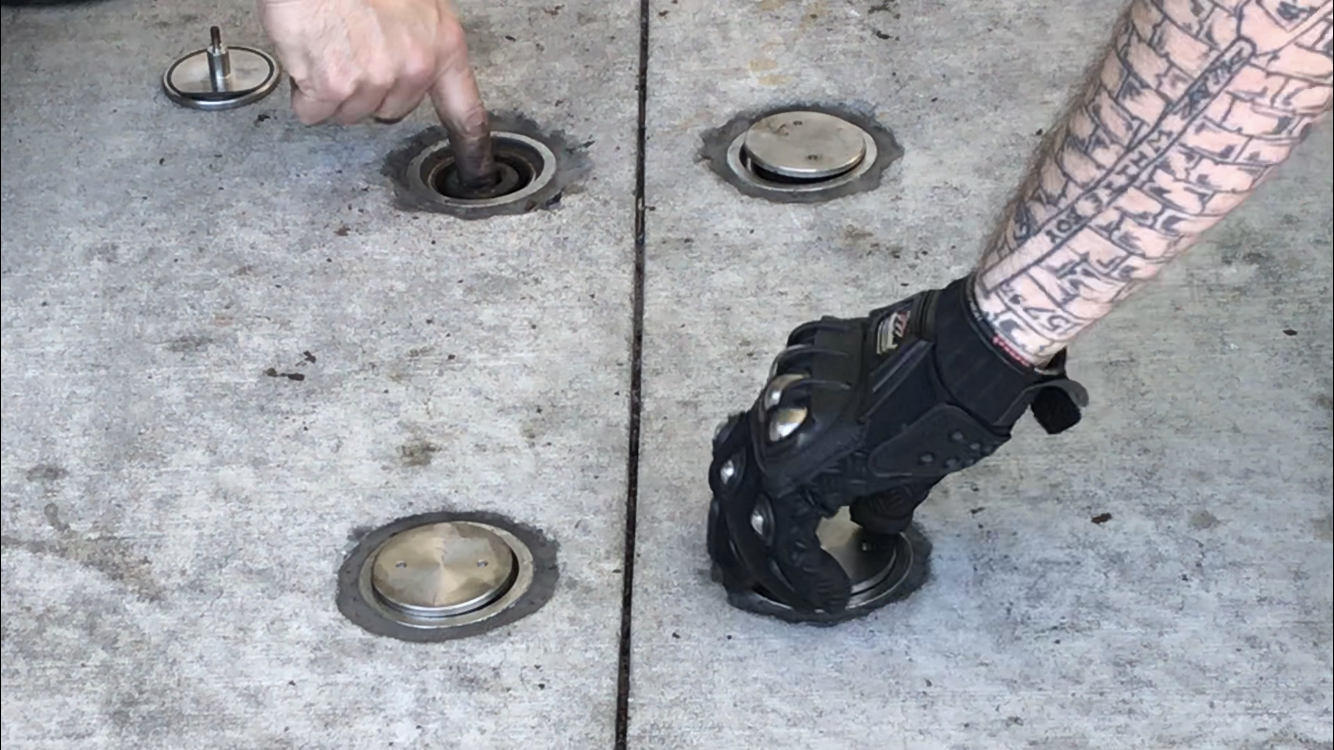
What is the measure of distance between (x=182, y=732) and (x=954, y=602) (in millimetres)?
826

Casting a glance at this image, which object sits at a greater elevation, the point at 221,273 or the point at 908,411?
the point at 908,411

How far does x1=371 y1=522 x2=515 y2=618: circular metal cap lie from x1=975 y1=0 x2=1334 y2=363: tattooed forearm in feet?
2.01

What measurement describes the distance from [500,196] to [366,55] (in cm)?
47

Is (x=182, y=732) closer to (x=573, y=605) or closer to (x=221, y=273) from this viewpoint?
(x=573, y=605)

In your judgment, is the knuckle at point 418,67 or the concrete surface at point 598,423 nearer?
the concrete surface at point 598,423

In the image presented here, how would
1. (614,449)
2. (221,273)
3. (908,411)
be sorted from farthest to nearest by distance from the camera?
(221,273), (614,449), (908,411)

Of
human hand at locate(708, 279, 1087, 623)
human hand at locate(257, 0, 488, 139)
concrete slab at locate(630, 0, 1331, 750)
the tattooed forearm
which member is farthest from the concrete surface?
the tattooed forearm

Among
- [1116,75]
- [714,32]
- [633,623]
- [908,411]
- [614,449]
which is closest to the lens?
[1116,75]

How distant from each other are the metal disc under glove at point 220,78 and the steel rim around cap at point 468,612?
1.04m

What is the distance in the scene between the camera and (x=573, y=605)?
70.4 inches

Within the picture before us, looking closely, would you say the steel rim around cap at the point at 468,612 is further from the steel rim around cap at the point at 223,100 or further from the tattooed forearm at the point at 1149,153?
the steel rim around cap at the point at 223,100

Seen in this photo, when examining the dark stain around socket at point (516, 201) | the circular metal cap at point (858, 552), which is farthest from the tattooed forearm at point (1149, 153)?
the dark stain around socket at point (516, 201)

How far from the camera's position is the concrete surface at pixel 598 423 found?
1698 mm

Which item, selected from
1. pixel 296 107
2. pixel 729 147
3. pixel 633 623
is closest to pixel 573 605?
pixel 633 623
